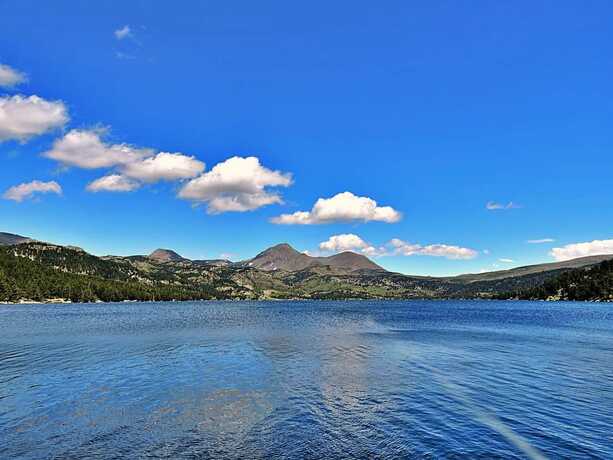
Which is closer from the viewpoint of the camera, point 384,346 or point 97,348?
point 97,348

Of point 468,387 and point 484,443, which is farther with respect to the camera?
point 468,387

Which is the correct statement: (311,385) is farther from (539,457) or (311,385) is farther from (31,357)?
(31,357)

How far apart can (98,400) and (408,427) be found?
96.3 ft

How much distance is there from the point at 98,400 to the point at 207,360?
2453cm

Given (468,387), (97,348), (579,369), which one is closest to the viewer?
(468,387)

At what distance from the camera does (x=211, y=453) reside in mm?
25578

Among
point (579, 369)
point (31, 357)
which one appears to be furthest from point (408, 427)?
point (31, 357)

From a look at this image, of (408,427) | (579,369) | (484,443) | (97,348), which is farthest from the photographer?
(97,348)

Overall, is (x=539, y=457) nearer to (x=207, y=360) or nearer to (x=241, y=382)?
(x=241, y=382)

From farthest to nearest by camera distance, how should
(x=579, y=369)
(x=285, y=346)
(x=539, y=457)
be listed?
(x=285, y=346) < (x=579, y=369) < (x=539, y=457)

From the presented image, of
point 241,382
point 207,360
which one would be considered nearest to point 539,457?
point 241,382

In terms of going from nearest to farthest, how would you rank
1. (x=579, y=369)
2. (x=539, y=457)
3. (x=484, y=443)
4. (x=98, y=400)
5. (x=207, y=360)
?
1. (x=539, y=457)
2. (x=484, y=443)
3. (x=98, y=400)
4. (x=579, y=369)
5. (x=207, y=360)

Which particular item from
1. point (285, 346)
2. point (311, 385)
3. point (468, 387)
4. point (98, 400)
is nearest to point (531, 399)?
point (468, 387)

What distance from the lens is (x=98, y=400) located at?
126 feet
